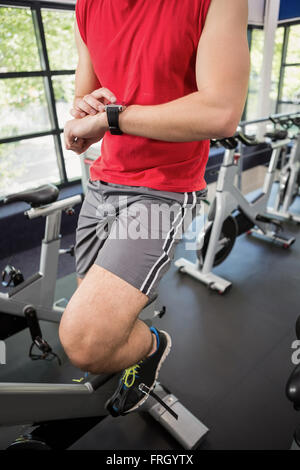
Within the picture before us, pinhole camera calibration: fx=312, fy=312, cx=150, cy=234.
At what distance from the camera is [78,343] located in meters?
0.88

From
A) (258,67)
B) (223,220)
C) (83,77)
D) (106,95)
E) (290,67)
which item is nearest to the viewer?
(106,95)

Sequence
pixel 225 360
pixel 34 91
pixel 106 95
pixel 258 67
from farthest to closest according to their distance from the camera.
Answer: pixel 258 67 < pixel 34 91 < pixel 225 360 < pixel 106 95

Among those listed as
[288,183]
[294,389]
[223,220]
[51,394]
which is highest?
[294,389]

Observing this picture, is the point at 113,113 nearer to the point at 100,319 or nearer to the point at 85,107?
the point at 85,107

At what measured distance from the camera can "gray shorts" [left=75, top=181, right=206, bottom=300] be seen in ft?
3.05

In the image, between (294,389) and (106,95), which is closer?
(294,389)

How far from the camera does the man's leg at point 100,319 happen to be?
866mm

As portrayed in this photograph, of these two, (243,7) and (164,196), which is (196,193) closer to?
(164,196)

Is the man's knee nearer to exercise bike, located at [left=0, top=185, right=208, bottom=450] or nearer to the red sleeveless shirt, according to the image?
exercise bike, located at [left=0, top=185, right=208, bottom=450]

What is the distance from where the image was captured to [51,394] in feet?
3.42

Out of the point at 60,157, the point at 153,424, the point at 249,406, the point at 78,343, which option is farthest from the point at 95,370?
the point at 60,157

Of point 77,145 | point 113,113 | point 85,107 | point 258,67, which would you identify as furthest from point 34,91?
point 258,67

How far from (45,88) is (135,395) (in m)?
3.48

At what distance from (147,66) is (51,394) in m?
1.09
